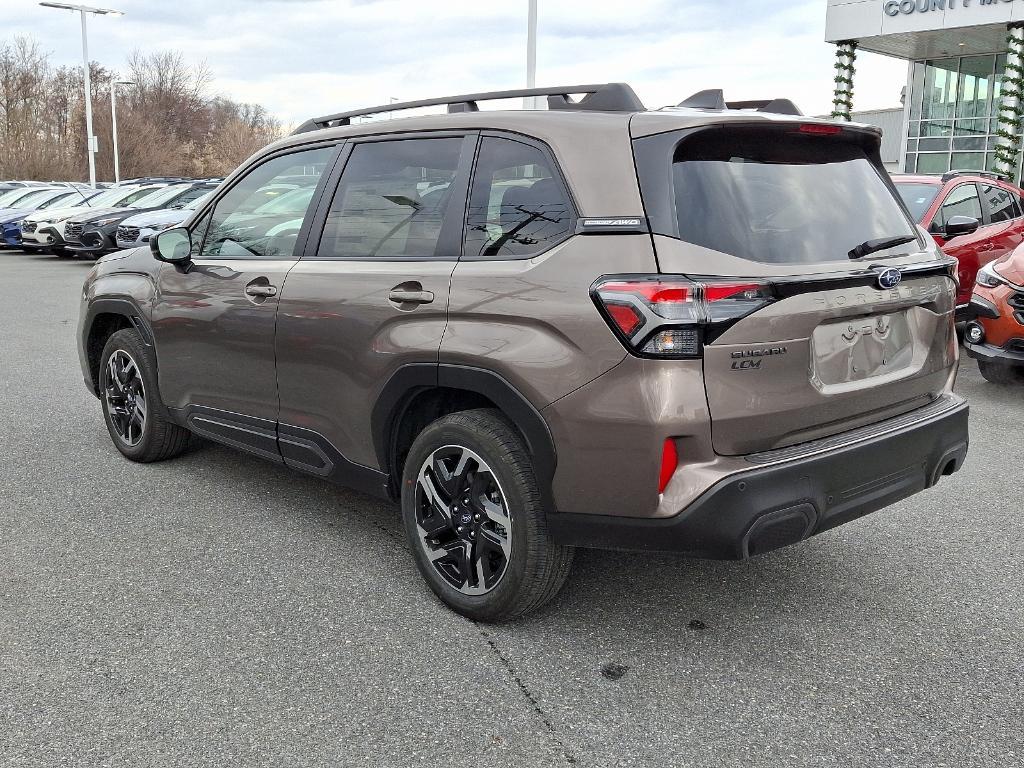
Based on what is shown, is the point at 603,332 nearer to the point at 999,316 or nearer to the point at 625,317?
the point at 625,317

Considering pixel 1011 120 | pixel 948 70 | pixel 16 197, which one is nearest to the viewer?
pixel 1011 120

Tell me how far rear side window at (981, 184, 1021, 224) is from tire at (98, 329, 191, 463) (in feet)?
27.4

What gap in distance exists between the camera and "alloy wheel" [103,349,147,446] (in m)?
5.25

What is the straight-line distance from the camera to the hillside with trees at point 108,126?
50.6 meters

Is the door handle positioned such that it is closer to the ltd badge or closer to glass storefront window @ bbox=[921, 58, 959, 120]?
the ltd badge

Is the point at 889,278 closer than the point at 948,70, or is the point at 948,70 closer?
the point at 889,278

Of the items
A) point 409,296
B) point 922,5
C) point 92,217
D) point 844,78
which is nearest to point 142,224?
point 92,217

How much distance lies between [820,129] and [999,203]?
312 inches

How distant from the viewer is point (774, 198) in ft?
10.1

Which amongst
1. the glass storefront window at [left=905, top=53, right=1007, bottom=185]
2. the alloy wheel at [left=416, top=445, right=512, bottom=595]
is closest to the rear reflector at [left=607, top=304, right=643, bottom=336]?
the alloy wheel at [left=416, top=445, right=512, bottom=595]

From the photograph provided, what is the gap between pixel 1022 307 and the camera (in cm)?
703

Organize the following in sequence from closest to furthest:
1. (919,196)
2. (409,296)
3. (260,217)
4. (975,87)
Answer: (409,296)
(260,217)
(919,196)
(975,87)

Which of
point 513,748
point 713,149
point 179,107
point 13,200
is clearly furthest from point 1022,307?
point 179,107

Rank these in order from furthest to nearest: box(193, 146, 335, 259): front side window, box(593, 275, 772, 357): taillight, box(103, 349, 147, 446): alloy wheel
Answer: box(103, 349, 147, 446): alloy wheel < box(193, 146, 335, 259): front side window < box(593, 275, 772, 357): taillight
